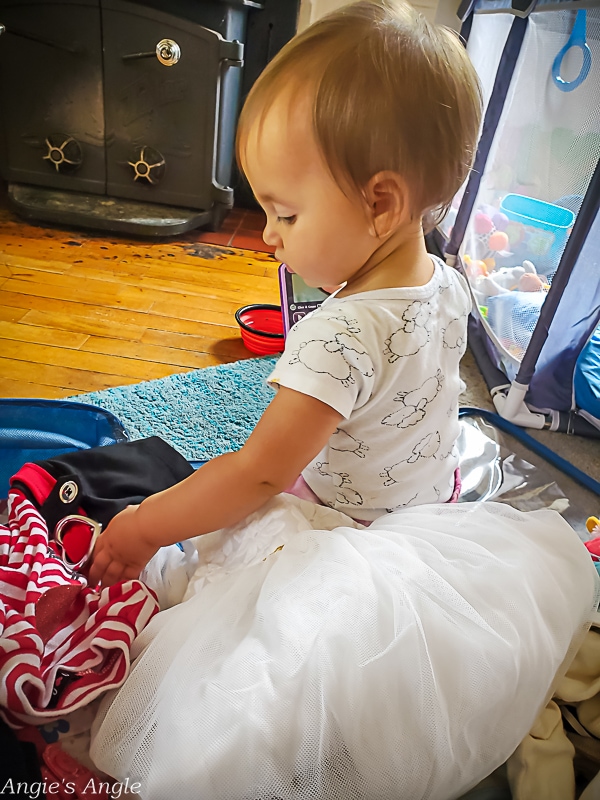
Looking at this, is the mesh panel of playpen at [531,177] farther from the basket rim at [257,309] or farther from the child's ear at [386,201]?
the child's ear at [386,201]

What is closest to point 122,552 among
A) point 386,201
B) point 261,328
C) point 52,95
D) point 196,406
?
point 386,201

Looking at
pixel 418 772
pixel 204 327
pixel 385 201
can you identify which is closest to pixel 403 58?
pixel 385 201

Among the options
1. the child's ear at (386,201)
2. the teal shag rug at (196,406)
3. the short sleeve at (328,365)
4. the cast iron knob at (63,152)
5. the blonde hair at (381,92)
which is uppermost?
the blonde hair at (381,92)

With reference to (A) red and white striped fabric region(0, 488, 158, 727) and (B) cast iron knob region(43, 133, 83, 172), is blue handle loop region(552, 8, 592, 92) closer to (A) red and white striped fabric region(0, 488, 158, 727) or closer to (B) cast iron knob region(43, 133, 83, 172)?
(A) red and white striped fabric region(0, 488, 158, 727)

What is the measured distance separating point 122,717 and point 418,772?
0.71 feet

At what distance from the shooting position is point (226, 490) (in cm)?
59

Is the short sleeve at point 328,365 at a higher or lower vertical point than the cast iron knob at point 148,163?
higher

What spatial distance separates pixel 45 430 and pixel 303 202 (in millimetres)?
531

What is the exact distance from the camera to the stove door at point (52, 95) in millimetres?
1693

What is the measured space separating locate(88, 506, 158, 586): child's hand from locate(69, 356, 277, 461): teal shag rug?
0.40 meters

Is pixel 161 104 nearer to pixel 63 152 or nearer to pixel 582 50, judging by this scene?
pixel 63 152

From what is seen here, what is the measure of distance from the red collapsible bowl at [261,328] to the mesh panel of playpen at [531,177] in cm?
48

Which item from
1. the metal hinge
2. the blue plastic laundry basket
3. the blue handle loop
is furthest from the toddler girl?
the metal hinge

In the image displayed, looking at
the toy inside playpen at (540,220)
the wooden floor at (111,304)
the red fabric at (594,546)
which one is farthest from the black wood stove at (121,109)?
the red fabric at (594,546)
